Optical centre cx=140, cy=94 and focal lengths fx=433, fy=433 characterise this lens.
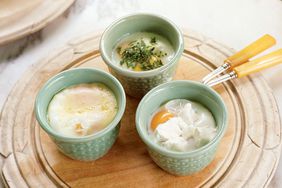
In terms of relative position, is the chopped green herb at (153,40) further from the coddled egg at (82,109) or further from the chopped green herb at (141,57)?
the coddled egg at (82,109)

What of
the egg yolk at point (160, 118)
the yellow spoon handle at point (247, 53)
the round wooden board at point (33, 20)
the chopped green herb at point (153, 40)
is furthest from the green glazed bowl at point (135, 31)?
the round wooden board at point (33, 20)

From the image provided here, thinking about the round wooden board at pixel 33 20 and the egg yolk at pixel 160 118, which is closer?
the egg yolk at pixel 160 118

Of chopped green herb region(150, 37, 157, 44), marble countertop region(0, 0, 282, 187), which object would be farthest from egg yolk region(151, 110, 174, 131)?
marble countertop region(0, 0, 282, 187)

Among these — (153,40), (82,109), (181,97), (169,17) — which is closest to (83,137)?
(82,109)


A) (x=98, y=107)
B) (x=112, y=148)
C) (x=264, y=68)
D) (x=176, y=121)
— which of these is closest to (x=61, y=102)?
(x=98, y=107)

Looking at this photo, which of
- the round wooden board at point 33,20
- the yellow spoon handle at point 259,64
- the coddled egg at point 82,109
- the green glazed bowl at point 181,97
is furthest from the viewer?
the round wooden board at point 33,20

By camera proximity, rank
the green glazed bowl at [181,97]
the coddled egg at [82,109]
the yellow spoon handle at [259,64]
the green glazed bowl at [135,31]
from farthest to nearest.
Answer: the yellow spoon handle at [259,64] → the green glazed bowl at [135,31] → the coddled egg at [82,109] → the green glazed bowl at [181,97]

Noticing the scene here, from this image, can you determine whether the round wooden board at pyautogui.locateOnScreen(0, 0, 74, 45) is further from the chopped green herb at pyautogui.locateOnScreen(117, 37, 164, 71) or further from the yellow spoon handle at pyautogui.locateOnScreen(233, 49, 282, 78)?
the yellow spoon handle at pyautogui.locateOnScreen(233, 49, 282, 78)

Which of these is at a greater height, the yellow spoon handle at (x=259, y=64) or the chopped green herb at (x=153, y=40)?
the yellow spoon handle at (x=259, y=64)

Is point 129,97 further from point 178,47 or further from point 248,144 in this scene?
point 248,144
